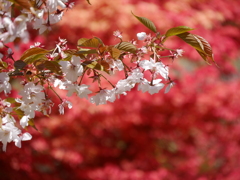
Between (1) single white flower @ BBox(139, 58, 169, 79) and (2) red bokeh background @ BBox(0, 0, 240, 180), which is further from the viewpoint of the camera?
(2) red bokeh background @ BBox(0, 0, 240, 180)

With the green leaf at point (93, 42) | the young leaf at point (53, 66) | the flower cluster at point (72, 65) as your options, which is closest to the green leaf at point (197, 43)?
the flower cluster at point (72, 65)

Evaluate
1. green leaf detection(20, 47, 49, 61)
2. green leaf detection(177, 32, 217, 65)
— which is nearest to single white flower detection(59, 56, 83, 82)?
green leaf detection(20, 47, 49, 61)

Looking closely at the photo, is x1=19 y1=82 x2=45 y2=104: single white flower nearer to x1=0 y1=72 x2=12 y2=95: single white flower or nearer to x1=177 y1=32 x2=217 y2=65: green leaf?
x1=0 y1=72 x2=12 y2=95: single white flower

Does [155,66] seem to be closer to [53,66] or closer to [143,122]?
[53,66]

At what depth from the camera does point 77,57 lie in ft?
2.92

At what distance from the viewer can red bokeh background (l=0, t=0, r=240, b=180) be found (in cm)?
333

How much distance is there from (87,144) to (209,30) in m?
2.12

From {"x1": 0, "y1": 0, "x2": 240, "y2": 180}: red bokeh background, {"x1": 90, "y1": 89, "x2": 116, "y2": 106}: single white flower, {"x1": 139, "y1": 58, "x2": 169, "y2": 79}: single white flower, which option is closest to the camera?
{"x1": 139, "y1": 58, "x2": 169, "y2": 79}: single white flower

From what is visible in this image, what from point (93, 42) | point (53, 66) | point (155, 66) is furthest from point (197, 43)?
point (53, 66)

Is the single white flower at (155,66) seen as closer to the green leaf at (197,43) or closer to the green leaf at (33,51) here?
the green leaf at (197,43)

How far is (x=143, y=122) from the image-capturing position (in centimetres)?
377

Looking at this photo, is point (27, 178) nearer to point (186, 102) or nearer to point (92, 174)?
point (92, 174)

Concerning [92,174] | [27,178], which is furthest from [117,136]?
[27,178]

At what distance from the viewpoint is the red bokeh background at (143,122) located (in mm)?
3334
